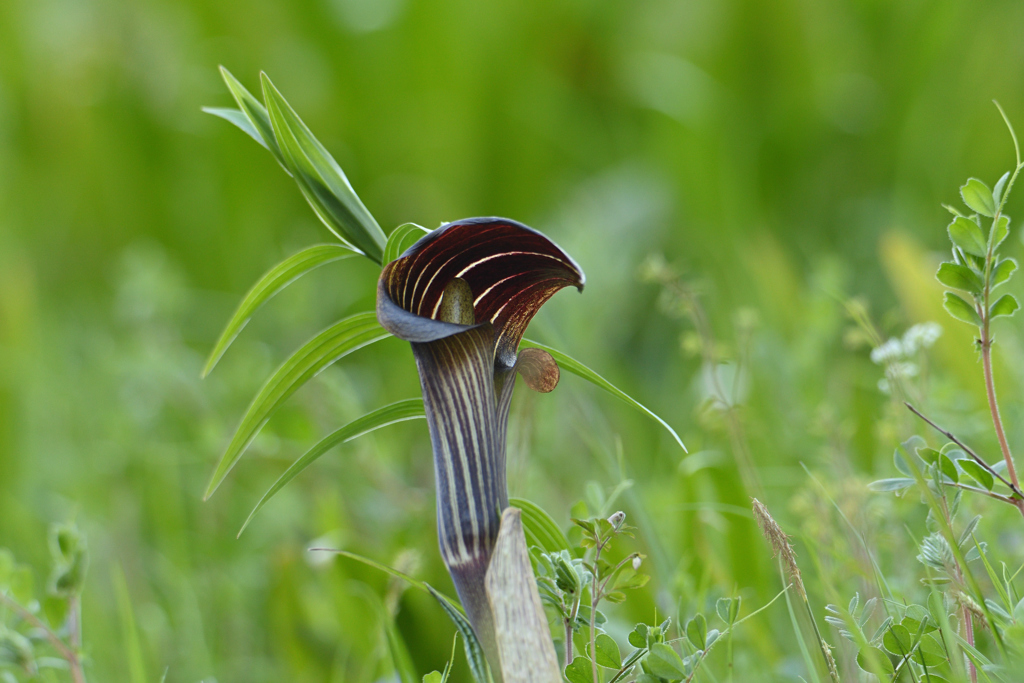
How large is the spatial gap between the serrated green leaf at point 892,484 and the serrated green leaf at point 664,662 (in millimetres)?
113

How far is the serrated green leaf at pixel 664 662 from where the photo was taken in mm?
337

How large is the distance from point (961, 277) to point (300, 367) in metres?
0.30

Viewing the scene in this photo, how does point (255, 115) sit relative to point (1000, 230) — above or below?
above

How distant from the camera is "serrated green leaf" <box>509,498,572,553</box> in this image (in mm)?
410

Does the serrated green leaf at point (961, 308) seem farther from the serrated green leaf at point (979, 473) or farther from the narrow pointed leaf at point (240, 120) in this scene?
the narrow pointed leaf at point (240, 120)

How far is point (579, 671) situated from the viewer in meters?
0.35

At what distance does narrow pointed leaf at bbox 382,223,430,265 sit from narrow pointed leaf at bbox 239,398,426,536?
0.22ft

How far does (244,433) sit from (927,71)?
5.81 feet

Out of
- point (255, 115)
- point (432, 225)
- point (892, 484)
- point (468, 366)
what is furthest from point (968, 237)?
point (432, 225)

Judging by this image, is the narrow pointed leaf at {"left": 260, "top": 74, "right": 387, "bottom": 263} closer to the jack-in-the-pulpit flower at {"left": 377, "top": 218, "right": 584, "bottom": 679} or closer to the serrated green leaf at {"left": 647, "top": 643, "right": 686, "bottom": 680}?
the jack-in-the-pulpit flower at {"left": 377, "top": 218, "right": 584, "bottom": 679}

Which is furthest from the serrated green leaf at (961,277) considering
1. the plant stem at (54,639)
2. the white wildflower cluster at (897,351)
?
the plant stem at (54,639)

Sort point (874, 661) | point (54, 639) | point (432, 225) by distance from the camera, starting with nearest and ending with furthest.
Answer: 1. point (874, 661)
2. point (54, 639)
3. point (432, 225)

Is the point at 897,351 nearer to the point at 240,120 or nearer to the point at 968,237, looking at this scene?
the point at 968,237

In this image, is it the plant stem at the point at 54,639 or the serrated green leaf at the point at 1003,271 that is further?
the plant stem at the point at 54,639
